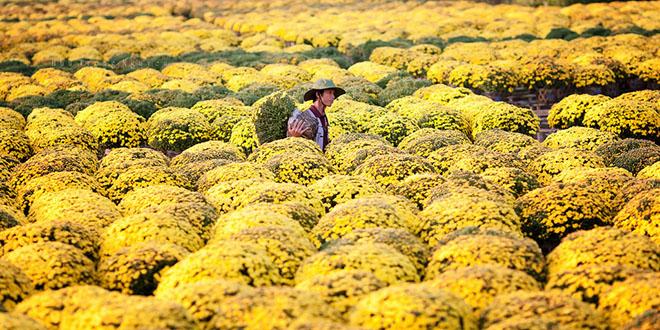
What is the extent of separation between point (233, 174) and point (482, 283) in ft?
16.4

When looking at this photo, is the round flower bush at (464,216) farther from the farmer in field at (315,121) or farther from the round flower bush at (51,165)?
the round flower bush at (51,165)

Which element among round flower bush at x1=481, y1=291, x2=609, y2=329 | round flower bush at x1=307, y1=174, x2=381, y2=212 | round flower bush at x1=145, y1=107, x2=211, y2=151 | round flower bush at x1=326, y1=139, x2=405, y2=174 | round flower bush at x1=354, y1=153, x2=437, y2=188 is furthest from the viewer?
round flower bush at x1=145, y1=107, x2=211, y2=151

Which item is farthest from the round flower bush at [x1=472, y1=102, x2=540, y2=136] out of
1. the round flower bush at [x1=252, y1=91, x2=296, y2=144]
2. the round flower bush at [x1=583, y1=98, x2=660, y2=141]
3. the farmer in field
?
the round flower bush at [x1=252, y1=91, x2=296, y2=144]

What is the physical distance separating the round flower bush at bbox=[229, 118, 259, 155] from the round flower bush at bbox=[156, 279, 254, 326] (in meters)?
7.33

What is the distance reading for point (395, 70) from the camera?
2108 cm

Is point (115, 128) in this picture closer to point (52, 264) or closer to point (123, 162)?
point (123, 162)

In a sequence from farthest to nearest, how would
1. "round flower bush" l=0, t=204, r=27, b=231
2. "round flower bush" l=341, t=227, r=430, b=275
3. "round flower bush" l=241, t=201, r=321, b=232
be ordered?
"round flower bush" l=0, t=204, r=27, b=231, "round flower bush" l=241, t=201, r=321, b=232, "round flower bush" l=341, t=227, r=430, b=275

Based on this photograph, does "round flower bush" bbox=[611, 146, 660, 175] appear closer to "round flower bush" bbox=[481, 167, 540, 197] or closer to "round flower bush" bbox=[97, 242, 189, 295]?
"round flower bush" bbox=[481, 167, 540, 197]

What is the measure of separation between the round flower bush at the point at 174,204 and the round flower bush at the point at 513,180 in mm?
3522

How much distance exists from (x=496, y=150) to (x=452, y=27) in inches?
663

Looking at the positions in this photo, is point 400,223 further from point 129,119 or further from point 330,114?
point 129,119

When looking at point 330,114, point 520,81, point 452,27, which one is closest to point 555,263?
point 330,114

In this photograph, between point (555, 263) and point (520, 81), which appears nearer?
point (555, 263)

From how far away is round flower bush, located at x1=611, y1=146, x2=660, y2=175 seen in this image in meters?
11.5
